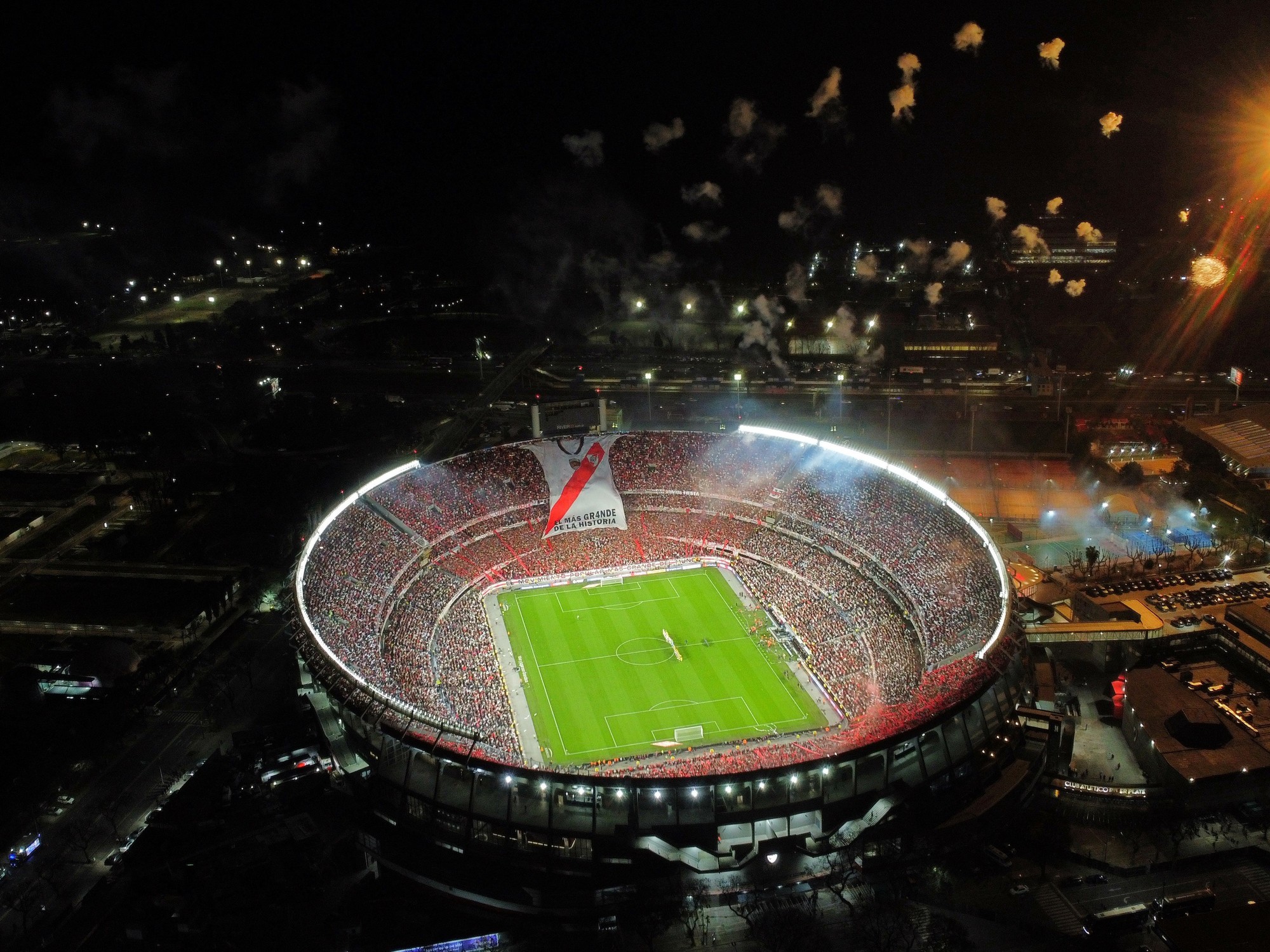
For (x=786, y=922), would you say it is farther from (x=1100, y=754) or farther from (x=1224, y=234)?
(x=1224, y=234)

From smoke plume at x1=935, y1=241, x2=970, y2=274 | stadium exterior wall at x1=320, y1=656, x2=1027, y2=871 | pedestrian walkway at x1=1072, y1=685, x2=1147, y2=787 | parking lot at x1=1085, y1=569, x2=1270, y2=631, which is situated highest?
smoke plume at x1=935, y1=241, x2=970, y2=274

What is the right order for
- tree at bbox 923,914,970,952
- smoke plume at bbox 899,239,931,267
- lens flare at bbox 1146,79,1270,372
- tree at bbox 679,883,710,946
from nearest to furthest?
tree at bbox 923,914,970,952
tree at bbox 679,883,710,946
lens flare at bbox 1146,79,1270,372
smoke plume at bbox 899,239,931,267

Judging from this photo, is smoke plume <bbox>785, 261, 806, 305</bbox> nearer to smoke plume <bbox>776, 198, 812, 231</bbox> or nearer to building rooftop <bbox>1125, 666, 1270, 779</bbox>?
smoke plume <bbox>776, 198, 812, 231</bbox>

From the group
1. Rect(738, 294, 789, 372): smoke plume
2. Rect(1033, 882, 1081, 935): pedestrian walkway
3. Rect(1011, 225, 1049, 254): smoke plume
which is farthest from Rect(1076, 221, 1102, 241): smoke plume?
Rect(1033, 882, 1081, 935): pedestrian walkway

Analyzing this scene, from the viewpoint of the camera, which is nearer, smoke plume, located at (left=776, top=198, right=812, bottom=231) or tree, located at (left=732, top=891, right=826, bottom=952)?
tree, located at (left=732, top=891, right=826, bottom=952)

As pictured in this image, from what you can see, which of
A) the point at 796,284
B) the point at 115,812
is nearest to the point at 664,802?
the point at 115,812

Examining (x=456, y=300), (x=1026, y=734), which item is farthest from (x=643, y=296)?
(x=1026, y=734)
